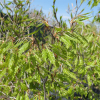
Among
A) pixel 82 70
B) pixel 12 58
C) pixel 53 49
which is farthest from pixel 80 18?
pixel 82 70

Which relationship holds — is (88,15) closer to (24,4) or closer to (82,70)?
(82,70)

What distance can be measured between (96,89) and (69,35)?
4477 mm

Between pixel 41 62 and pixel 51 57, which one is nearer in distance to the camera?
pixel 51 57

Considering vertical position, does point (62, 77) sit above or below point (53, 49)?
below

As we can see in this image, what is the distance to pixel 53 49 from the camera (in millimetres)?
917

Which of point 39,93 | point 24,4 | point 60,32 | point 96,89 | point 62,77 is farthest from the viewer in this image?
point 96,89

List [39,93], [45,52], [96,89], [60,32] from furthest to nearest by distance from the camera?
[96,89] < [39,93] < [60,32] < [45,52]

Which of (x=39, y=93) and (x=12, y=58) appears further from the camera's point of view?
(x=39, y=93)

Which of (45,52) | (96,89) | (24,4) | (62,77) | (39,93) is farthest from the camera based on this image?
(96,89)

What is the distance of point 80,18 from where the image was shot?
0.97 m

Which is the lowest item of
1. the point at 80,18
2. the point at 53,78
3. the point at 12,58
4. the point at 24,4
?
the point at 53,78

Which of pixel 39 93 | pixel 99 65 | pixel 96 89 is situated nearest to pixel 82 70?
pixel 99 65

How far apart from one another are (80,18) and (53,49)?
1.25 ft

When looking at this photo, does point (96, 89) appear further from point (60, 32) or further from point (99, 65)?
point (60, 32)
